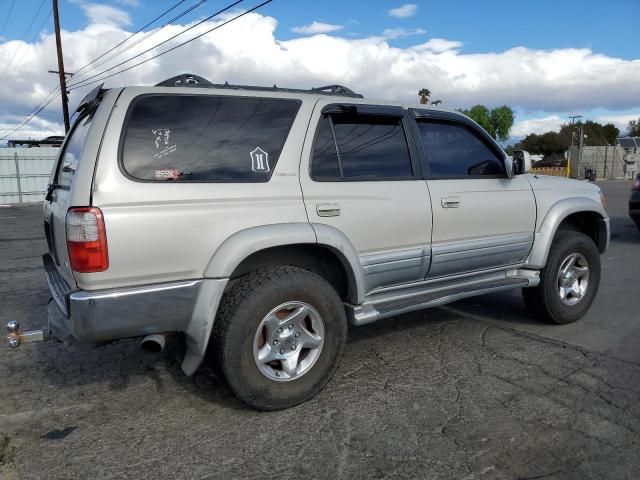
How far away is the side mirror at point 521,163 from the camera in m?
4.50

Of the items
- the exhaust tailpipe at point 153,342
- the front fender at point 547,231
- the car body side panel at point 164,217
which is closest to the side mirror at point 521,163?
the front fender at point 547,231

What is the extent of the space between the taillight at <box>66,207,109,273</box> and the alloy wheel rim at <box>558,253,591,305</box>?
382 centimetres

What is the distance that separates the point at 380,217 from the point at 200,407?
1676mm

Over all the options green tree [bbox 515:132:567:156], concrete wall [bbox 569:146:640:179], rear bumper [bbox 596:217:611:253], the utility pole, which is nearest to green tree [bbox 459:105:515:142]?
green tree [bbox 515:132:567:156]

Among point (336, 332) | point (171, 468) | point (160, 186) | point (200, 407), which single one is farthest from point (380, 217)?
point (171, 468)

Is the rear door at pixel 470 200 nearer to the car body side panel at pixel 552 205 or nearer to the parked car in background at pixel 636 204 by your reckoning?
the car body side panel at pixel 552 205

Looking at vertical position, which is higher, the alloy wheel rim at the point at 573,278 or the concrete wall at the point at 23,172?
the concrete wall at the point at 23,172

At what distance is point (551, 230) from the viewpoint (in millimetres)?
4574

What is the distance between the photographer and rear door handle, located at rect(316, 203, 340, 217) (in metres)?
3.36

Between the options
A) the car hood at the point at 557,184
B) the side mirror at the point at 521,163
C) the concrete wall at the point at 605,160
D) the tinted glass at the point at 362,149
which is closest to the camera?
the tinted glass at the point at 362,149

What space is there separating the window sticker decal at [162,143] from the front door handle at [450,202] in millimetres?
1988

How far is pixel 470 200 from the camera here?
162 inches

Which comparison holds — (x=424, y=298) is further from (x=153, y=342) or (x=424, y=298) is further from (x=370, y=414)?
(x=153, y=342)

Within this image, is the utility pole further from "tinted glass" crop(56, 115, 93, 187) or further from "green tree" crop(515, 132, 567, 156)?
"green tree" crop(515, 132, 567, 156)
